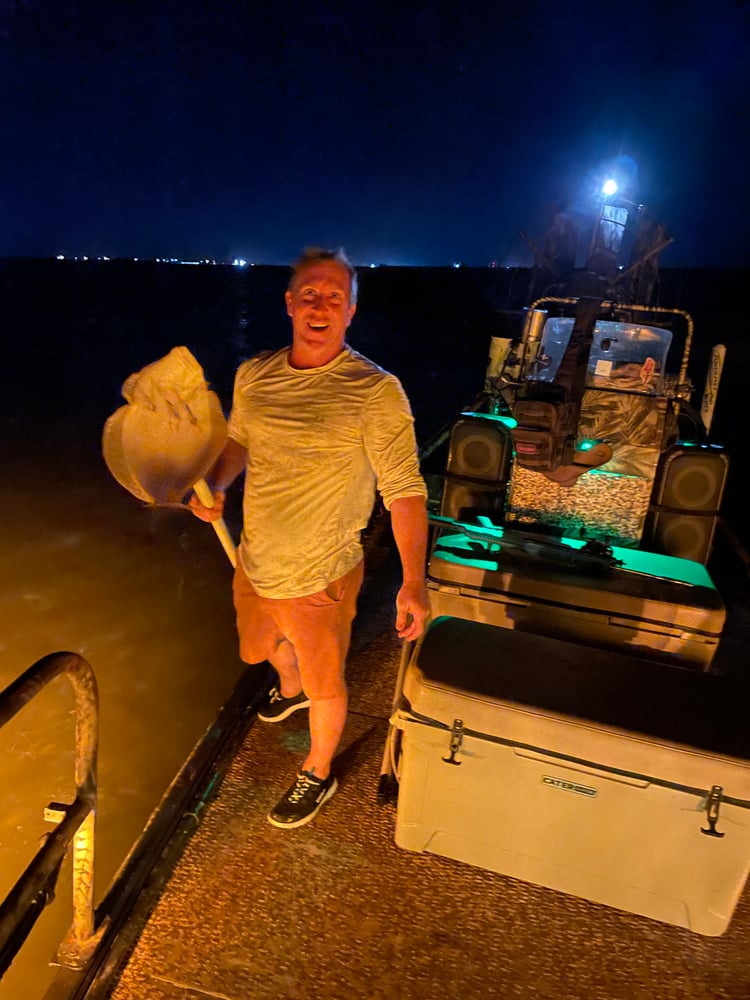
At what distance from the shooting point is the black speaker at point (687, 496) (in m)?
4.38

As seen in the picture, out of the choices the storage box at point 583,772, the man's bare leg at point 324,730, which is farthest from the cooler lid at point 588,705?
the man's bare leg at point 324,730

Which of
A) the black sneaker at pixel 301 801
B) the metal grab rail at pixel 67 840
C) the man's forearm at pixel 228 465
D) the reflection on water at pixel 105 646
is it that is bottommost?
the reflection on water at pixel 105 646

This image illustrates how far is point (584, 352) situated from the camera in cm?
385

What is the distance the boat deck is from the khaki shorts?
0.58 metres

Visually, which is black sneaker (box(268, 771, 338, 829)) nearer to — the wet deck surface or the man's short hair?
the wet deck surface

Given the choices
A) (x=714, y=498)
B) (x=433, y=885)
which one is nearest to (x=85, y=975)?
(x=433, y=885)

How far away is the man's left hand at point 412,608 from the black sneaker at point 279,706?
114 centimetres

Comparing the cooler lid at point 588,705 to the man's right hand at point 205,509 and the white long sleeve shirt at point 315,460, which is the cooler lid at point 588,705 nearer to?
the white long sleeve shirt at point 315,460

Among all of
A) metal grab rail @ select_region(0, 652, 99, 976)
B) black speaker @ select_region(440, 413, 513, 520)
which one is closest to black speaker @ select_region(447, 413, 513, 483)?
black speaker @ select_region(440, 413, 513, 520)

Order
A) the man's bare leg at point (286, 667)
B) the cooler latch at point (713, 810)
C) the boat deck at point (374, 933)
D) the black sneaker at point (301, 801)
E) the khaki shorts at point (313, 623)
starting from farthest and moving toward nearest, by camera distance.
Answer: the man's bare leg at point (286, 667)
the black sneaker at point (301, 801)
the khaki shorts at point (313, 623)
the boat deck at point (374, 933)
the cooler latch at point (713, 810)

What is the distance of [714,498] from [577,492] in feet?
3.16

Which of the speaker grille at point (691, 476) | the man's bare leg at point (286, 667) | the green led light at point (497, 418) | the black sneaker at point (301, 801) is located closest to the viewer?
the black sneaker at point (301, 801)

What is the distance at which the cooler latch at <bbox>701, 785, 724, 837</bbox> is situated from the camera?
205 centimetres

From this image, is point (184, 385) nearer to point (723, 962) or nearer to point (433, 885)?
point (433, 885)
